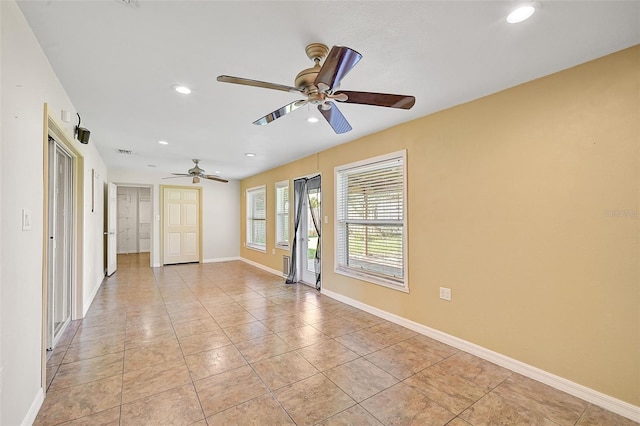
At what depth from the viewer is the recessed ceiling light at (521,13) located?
4.87 ft

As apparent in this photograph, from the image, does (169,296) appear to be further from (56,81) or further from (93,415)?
(56,81)

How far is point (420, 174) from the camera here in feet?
10.3

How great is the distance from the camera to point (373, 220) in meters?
3.80

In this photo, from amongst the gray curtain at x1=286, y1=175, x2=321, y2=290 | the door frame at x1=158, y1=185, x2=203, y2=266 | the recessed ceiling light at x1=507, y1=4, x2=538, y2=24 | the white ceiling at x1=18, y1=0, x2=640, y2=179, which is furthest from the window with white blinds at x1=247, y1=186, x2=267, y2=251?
the recessed ceiling light at x1=507, y1=4, x2=538, y2=24

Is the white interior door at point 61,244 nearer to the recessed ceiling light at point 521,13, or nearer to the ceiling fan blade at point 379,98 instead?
the ceiling fan blade at point 379,98

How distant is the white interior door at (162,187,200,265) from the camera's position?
7.23m

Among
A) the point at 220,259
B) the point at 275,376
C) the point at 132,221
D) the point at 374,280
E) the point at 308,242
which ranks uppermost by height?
the point at 132,221

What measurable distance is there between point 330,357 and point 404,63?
2532mm

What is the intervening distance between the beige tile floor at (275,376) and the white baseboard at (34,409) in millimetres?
66

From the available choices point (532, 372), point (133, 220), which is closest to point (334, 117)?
point (532, 372)

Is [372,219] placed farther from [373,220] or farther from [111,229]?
[111,229]

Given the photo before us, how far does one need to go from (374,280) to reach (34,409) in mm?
3221

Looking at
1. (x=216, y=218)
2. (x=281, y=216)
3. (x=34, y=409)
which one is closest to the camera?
(x=34, y=409)

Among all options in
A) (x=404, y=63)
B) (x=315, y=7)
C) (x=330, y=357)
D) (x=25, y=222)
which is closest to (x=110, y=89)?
(x=25, y=222)
